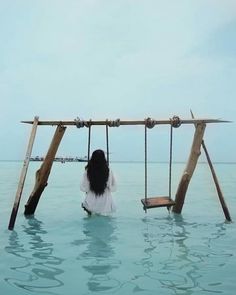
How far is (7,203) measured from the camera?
18.0 meters

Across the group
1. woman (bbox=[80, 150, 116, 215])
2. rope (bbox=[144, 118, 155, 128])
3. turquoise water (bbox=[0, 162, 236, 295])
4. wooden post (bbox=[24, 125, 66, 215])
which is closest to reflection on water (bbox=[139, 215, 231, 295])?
turquoise water (bbox=[0, 162, 236, 295])

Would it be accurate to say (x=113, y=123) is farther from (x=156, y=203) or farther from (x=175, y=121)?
(x=156, y=203)

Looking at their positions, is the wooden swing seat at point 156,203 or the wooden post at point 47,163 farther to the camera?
the wooden post at point 47,163

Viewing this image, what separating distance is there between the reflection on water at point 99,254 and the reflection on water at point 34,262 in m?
0.46

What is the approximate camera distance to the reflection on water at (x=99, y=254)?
19.6ft

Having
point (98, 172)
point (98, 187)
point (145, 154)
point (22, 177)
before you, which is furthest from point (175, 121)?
point (22, 177)

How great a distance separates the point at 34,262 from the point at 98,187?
13.7 ft

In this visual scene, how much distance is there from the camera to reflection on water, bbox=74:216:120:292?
5982 millimetres

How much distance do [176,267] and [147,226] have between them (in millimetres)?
4306

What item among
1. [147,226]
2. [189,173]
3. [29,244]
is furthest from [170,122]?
[29,244]

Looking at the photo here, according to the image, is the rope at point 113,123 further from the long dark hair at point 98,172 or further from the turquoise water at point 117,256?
the turquoise water at point 117,256

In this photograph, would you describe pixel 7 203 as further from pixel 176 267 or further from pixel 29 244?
pixel 176 267

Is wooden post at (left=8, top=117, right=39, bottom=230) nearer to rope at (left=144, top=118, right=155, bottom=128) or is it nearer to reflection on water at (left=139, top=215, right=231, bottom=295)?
rope at (left=144, top=118, right=155, bottom=128)

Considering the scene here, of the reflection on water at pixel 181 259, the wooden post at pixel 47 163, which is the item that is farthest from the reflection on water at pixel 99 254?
the wooden post at pixel 47 163
